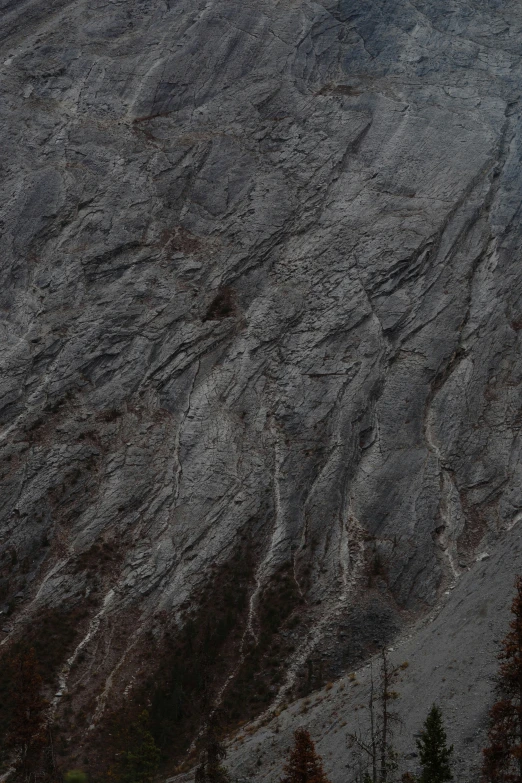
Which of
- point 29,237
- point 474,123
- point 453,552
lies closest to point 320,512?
point 453,552

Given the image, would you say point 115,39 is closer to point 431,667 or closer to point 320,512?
point 320,512

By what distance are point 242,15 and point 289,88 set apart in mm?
8796

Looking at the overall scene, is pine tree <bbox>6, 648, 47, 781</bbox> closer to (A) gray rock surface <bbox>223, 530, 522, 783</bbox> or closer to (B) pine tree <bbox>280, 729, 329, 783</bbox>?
(A) gray rock surface <bbox>223, 530, 522, 783</bbox>

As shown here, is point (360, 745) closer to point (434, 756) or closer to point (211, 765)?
point (434, 756)

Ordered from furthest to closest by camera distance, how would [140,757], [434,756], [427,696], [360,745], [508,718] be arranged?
→ 1. [427,696]
2. [140,757]
3. [360,745]
4. [434,756]
5. [508,718]

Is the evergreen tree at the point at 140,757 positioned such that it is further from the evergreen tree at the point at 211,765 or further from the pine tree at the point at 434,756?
the pine tree at the point at 434,756

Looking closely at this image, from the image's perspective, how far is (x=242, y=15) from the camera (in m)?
60.2

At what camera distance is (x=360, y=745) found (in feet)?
83.3

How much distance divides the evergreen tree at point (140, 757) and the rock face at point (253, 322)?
2.36 m

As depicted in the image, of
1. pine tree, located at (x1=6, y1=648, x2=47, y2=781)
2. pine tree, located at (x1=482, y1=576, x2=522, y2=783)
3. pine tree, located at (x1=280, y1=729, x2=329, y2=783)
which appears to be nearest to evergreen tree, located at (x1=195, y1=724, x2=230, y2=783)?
pine tree, located at (x1=280, y1=729, x2=329, y2=783)

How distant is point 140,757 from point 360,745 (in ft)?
26.7

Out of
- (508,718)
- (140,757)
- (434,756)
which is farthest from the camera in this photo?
(140,757)

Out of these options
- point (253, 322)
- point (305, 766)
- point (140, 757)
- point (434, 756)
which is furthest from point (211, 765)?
point (253, 322)

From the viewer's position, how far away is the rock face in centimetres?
3584
